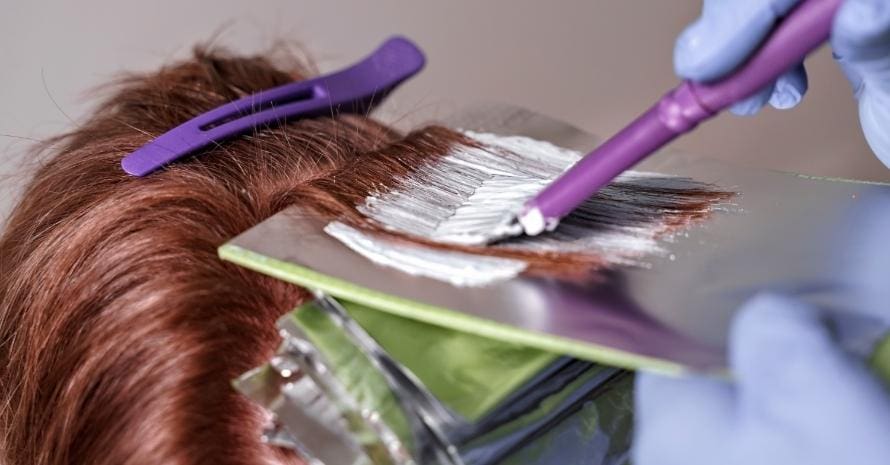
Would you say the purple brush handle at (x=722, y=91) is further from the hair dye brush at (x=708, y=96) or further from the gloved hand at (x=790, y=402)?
the gloved hand at (x=790, y=402)

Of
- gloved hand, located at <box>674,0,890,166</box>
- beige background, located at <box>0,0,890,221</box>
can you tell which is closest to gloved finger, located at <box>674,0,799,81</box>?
gloved hand, located at <box>674,0,890,166</box>

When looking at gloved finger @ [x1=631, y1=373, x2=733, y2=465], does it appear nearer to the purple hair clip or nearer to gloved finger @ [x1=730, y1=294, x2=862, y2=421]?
gloved finger @ [x1=730, y1=294, x2=862, y2=421]

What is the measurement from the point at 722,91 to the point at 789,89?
29 centimetres

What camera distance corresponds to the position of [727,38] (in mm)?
521

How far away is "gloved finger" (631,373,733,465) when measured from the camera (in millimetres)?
501

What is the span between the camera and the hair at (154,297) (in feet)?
1.96

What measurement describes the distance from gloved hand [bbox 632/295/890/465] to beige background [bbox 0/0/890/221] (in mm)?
782

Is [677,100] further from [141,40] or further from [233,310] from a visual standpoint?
[141,40]

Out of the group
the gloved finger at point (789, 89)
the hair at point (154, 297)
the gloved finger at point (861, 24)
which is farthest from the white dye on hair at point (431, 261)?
the gloved finger at point (789, 89)

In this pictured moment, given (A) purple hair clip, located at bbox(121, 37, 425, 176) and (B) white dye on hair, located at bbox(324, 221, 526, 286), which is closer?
(B) white dye on hair, located at bbox(324, 221, 526, 286)

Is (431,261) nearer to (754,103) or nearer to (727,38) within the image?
(727,38)

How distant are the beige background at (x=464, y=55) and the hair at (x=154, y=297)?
0.34 m

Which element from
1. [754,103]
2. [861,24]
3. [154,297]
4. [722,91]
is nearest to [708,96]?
[722,91]

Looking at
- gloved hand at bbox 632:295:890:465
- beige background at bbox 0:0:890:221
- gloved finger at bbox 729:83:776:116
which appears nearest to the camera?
gloved hand at bbox 632:295:890:465
